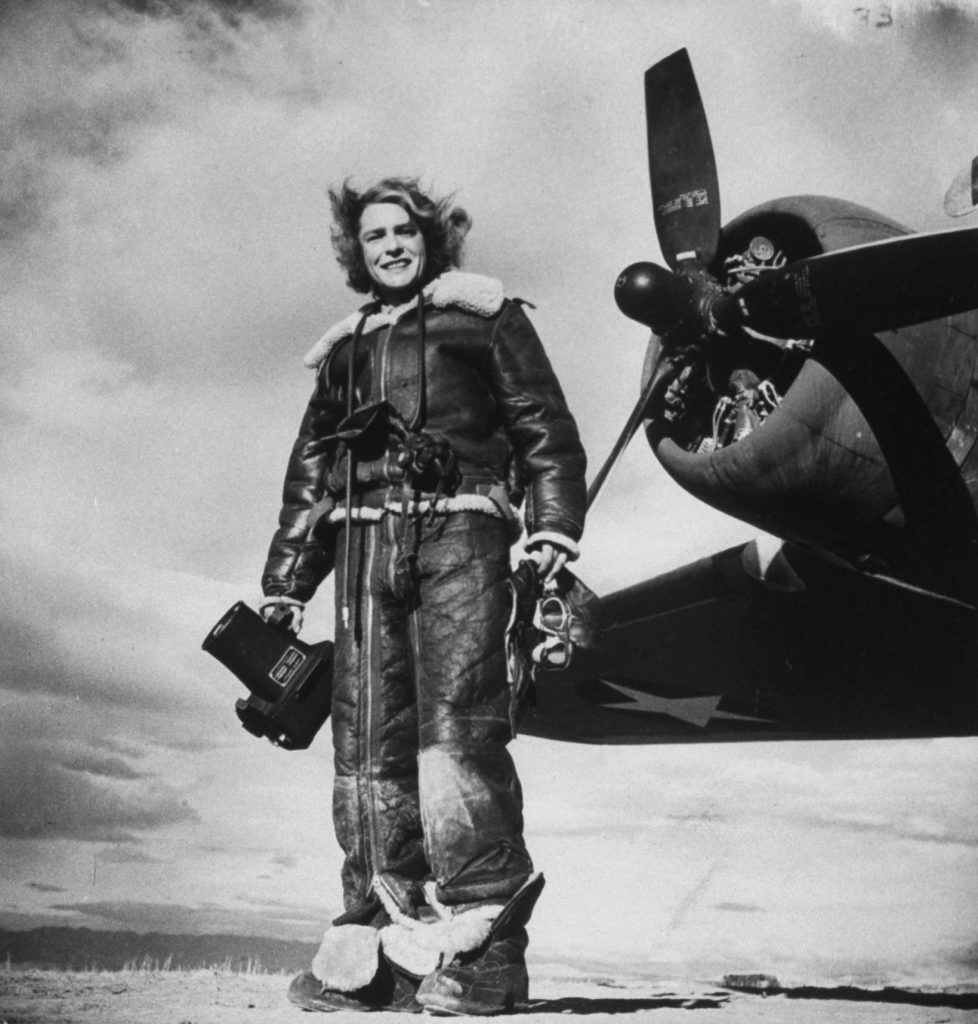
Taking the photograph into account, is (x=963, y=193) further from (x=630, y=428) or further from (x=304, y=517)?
(x=304, y=517)

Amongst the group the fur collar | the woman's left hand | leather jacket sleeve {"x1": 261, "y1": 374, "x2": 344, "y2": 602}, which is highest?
the fur collar

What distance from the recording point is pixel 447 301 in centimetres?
327

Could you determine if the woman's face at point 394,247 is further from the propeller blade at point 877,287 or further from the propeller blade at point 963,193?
the propeller blade at point 963,193

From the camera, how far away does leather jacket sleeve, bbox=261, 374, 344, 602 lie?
3418 millimetres

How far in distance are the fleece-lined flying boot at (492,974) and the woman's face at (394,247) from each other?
5.70 feet

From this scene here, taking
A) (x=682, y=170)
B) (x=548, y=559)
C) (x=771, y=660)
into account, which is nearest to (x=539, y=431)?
(x=548, y=559)

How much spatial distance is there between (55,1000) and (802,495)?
305cm

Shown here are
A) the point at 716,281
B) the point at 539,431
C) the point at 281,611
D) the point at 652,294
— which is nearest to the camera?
the point at 539,431

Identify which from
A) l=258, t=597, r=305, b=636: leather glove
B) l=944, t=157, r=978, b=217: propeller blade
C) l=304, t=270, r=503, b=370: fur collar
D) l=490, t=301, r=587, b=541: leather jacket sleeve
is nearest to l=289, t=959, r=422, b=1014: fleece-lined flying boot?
l=258, t=597, r=305, b=636: leather glove

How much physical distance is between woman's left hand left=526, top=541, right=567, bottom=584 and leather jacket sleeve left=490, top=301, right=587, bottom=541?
0.04 metres

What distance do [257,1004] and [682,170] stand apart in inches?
151

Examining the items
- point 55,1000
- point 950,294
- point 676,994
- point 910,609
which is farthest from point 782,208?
point 55,1000

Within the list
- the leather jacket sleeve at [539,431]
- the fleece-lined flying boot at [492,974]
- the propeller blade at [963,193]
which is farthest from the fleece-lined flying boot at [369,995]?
the propeller blade at [963,193]

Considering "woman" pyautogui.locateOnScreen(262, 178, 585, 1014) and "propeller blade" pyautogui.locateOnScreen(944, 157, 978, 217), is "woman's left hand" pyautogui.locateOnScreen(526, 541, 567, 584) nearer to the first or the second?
"woman" pyautogui.locateOnScreen(262, 178, 585, 1014)
